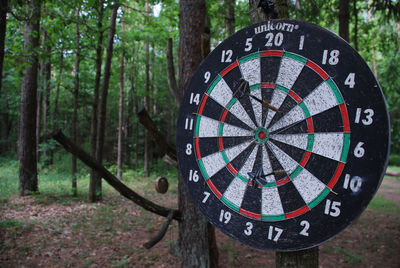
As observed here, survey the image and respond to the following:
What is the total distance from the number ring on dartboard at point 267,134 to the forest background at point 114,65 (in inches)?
25.7

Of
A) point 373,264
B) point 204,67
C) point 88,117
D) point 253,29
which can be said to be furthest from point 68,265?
point 88,117

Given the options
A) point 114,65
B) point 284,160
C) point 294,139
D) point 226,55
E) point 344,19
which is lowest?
point 284,160

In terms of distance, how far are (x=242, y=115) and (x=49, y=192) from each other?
26.8 feet

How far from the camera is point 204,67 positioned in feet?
6.30

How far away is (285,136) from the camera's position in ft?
5.14

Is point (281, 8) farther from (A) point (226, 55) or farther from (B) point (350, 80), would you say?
(B) point (350, 80)

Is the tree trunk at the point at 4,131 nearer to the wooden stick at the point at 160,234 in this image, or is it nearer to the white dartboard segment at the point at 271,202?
the wooden stick at the point at 160,234

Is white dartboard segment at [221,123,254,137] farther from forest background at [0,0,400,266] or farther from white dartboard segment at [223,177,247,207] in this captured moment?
forest background at [0,0,400,266]

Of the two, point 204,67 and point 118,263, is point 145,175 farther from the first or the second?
point 204,67

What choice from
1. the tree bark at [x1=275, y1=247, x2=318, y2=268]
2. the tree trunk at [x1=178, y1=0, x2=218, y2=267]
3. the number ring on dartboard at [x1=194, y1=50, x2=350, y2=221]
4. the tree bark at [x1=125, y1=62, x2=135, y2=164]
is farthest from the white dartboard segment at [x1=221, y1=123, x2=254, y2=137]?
the tree bark at [x1=125, y1=62, x2=135, y2=164]

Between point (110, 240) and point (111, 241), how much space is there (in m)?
0.04

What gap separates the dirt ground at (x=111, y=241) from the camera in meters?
4.70

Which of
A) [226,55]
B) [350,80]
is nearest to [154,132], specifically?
[226,55]

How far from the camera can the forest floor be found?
4703mm
